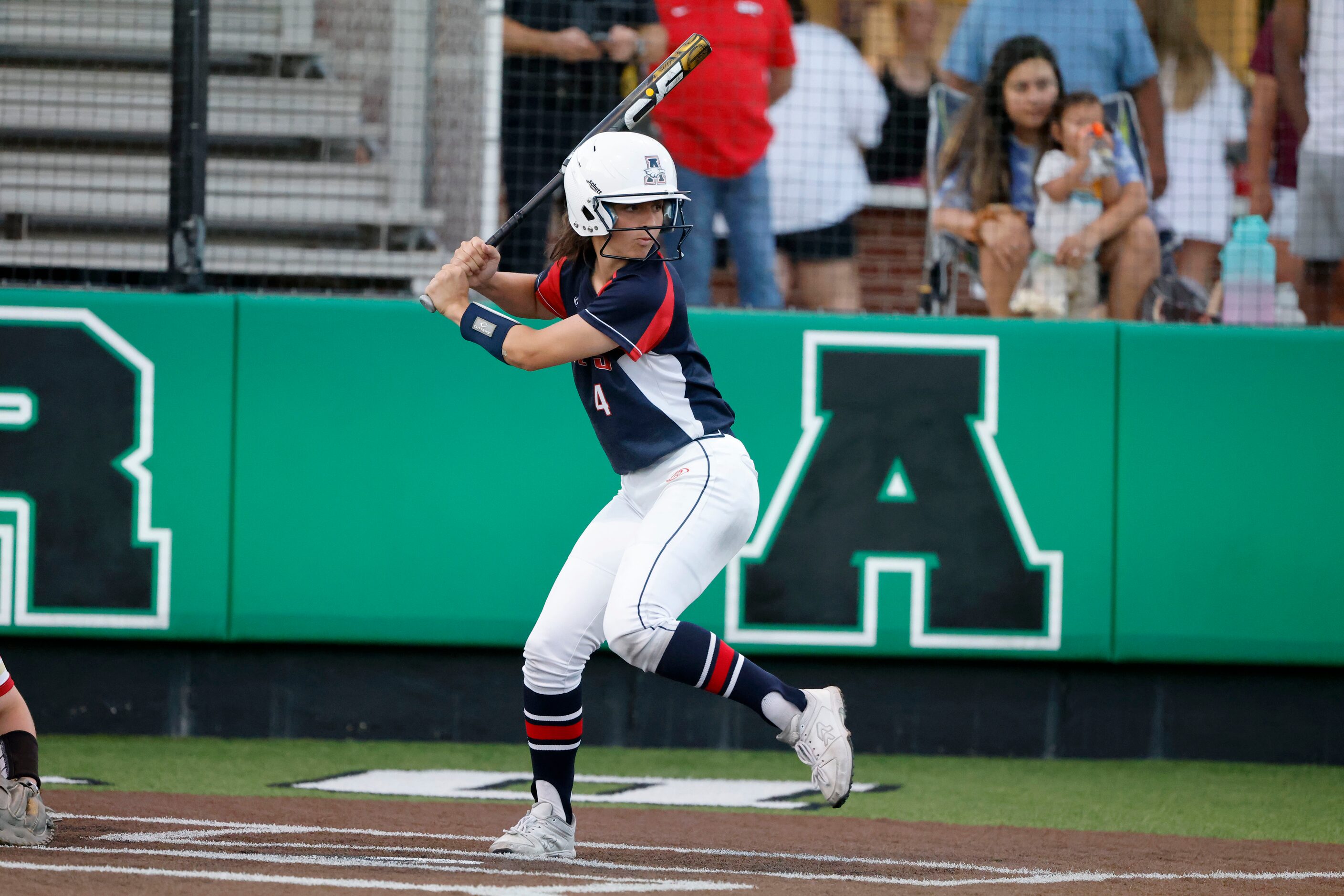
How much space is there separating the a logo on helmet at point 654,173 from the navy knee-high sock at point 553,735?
1.39 m

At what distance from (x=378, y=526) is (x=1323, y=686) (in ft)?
13.0

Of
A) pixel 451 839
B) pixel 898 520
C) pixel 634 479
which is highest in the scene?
pixel 634 479

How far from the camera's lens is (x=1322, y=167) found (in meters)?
6.71

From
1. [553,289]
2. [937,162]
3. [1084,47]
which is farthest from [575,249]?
[1084,47]

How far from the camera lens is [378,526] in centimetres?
634

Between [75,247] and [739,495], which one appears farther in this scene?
[75,247]

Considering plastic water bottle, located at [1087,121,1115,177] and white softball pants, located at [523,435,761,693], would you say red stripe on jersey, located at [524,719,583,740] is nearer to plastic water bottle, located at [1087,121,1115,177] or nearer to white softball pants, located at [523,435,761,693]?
white softball pants, located at [523,435,761,693]

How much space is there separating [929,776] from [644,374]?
8.53 feet

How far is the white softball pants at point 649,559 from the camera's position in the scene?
4.00m

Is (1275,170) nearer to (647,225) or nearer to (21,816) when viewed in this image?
(647,225)

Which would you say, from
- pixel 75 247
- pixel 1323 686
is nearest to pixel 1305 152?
pixel 1323 686

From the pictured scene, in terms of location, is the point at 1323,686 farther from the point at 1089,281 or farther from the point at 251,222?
the point at 251,222

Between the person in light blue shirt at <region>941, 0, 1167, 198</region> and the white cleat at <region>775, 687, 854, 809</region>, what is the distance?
144 inches

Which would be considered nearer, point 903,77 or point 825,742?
point 825,742
